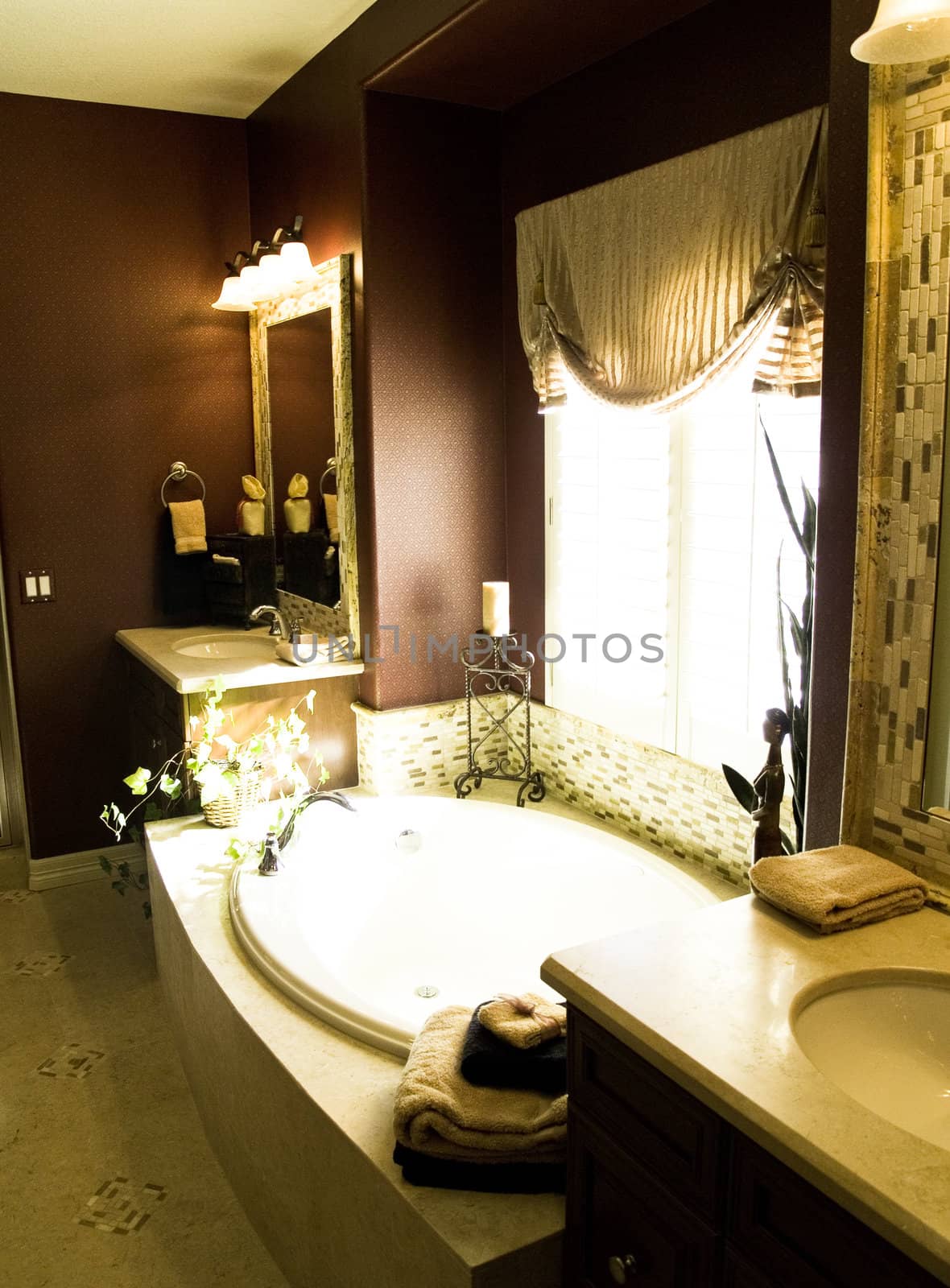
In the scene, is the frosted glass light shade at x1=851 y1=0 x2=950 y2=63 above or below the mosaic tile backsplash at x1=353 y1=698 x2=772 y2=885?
above

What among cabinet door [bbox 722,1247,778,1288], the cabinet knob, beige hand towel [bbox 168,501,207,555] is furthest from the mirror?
cabinet door [bbox 722,1247,778,1288]

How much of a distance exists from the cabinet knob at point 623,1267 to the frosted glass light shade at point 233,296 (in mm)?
3087

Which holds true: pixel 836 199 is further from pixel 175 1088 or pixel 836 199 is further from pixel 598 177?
pixel 175 1088

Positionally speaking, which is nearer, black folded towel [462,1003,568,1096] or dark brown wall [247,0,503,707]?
black folded towel [462,1003,568,1096]

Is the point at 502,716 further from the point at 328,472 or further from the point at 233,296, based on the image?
the point at 233,296

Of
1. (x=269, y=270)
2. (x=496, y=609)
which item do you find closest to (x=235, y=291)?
(x=269, y=270)

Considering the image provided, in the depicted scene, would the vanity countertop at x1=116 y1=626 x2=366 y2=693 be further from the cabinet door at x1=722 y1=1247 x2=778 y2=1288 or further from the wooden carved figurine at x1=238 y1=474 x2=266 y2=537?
the cabinet door at x1=722 y1=1247 x2=778 y2=1288

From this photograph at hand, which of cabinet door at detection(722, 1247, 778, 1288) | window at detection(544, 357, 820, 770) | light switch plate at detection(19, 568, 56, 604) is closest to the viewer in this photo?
cabinet door at detection(722, 1247, 778, 1288)

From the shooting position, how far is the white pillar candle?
3.27 metres

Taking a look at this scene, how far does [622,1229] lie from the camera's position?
4.80ft

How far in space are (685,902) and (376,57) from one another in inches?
90.1

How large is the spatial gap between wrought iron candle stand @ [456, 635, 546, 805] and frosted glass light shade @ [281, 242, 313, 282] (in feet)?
4.09

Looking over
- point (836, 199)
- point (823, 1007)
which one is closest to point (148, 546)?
point (836, 199)

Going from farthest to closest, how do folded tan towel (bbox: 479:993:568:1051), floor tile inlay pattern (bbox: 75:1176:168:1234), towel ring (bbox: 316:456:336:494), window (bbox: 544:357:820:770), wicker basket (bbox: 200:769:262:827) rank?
towel ring (bbox: 316:456:336:494), wicker basket (bbox: 200:769:262:827), window (bbox: 544:357:820:770), floor tile inlay pattern (bbox: 75:1176:168:1234), folded tan towel (bbox: 479:993:568:1051)
